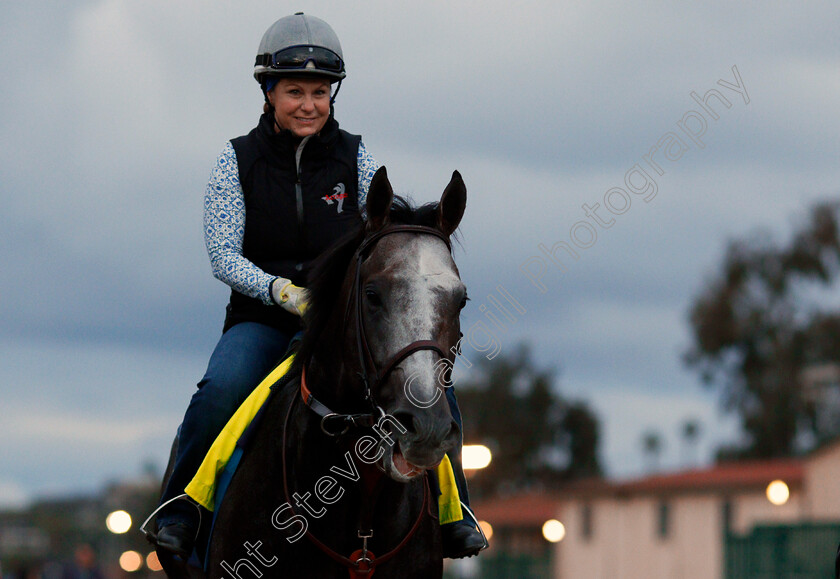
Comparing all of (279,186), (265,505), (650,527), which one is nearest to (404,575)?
(265,505)

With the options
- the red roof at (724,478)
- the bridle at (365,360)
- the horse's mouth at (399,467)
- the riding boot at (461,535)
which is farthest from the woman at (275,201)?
the red roof at (724,478)

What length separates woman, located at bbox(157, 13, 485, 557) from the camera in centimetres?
690

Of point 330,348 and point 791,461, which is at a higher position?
point 791,461

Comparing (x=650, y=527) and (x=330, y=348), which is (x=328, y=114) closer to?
(x=330, y=348)

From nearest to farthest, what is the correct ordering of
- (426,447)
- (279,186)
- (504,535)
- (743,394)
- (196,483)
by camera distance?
(426,447) < (196,483) < (279,186) < (743,394) < (504,535)

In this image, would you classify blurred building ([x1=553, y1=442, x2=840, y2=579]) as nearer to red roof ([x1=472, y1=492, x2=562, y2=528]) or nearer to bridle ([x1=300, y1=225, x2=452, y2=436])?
red roof ([x1=472, y1=492, x2=562, y2=528])

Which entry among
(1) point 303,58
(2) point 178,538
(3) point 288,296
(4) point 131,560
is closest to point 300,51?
(1) point 303,58

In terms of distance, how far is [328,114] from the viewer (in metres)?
7.47

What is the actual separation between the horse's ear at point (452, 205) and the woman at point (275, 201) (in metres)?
1.03

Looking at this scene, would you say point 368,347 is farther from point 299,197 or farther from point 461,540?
point 299,197

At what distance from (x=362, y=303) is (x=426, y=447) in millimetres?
885

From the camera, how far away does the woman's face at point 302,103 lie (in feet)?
24.0

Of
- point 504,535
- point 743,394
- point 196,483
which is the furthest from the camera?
point 504,535

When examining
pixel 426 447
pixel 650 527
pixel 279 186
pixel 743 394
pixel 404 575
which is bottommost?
pixel 404 575
